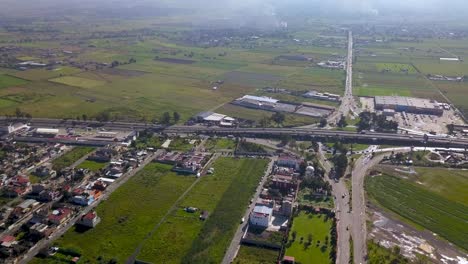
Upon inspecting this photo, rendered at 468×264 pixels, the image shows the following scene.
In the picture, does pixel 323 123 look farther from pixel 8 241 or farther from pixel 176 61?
pixel 176 61

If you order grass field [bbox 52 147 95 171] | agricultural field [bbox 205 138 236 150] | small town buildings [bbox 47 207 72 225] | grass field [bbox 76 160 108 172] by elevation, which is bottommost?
Answer: small town buildings [bbox 47 207 72 225]

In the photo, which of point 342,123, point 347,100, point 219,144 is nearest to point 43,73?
point 219,144

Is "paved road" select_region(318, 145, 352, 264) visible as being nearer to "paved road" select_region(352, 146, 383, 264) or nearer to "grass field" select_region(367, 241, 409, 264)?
"paved road" select_region(352, 146, 383, 264)

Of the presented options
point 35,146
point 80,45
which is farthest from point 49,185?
point 80,45

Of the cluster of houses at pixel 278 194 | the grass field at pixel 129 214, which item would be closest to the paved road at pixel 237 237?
the cluster of houses at pixel 278 194

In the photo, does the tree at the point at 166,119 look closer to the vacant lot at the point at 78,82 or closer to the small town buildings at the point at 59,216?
the small town buildings at the point at 59,216

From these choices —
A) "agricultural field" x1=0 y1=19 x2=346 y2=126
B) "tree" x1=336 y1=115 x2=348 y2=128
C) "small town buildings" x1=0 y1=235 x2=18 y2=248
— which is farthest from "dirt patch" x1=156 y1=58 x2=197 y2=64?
"small town buildings" x1=0 y1=235 x2=18 y2=248
